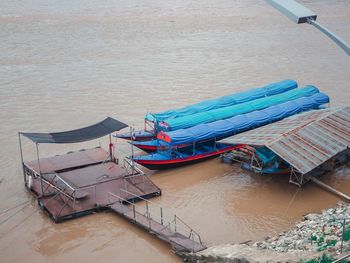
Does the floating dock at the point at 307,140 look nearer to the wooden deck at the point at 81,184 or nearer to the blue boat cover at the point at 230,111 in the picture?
the blue boat cover at the point at 230,111

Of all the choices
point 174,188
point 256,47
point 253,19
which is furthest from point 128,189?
point 253,19

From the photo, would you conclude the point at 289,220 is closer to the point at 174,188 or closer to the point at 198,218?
the point at 198,218

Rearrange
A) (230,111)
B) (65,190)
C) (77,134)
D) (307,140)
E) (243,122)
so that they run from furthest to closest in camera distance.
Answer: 1. (230,111)
2. (243,122)
3. (307,140)
4. (77,134)
5. (65,190)

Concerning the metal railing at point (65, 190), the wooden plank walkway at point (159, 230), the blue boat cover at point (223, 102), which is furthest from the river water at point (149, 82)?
the blue boat cover at point (223, 102)

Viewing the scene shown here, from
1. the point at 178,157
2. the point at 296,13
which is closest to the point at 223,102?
the point at 178,157

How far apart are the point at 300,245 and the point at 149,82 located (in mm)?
18952

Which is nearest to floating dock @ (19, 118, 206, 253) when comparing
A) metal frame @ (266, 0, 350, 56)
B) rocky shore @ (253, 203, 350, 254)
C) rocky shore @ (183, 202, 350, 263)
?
rocky shore @ (183, 202, 350, 263)

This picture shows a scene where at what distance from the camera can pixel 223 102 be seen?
1994cm

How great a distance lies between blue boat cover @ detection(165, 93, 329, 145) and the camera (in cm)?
1697

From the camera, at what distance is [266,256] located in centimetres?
966

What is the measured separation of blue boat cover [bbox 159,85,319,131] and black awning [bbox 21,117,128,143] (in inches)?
94.0

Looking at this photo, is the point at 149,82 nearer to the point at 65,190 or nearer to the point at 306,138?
the point at 306,138

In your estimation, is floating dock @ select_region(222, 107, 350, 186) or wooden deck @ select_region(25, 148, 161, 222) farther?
floating dock @ select_region(222, 107, 350, 186)

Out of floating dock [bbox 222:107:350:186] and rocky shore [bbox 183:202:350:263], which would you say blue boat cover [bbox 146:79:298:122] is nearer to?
floating dock [bbox 222:107:350:186]
